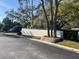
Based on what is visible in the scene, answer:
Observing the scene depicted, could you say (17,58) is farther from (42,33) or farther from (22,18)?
(22,18)

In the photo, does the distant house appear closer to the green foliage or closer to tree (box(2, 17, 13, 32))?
the green foliage

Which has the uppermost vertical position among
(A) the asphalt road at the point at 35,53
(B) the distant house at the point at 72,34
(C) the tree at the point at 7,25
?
(C) the tree at the point at 7,25

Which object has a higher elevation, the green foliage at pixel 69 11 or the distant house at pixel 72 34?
the green foliage at pixel 69 11

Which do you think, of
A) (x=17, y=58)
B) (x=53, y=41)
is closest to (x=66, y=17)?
(x=53, y=41)

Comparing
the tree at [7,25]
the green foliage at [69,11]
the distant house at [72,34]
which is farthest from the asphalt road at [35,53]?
the tree at [7,25]

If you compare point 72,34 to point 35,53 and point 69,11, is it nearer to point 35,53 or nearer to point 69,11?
point 69,11

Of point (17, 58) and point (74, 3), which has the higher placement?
point (74, 3)

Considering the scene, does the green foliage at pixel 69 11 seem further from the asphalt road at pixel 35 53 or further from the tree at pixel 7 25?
the tree at pixel 7 25

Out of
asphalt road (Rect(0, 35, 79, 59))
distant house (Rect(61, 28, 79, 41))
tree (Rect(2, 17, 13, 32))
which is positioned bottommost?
asphalt road (Rect(0, 35, 79, 59))

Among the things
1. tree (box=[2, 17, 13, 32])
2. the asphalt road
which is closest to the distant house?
the asphalt road

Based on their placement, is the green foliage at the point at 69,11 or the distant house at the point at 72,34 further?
the green foliage at the point at 69,11

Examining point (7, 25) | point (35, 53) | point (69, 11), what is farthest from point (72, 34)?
point (7, 25)

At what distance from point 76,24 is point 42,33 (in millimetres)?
6406

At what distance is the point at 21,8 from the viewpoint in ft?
219
